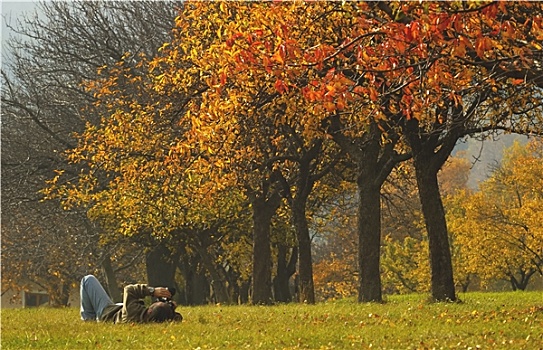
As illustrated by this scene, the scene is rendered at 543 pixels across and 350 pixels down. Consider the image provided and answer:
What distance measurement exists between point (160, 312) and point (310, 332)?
Result: 3569 millimetres

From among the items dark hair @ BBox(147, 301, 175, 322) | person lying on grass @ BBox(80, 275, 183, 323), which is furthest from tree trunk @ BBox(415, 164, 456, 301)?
dark hair @ BBox(147, 301, 175, 322)

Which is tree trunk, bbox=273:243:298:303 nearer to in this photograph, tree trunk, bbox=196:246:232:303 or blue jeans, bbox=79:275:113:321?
tree trunk, bbox=196:246:232:303

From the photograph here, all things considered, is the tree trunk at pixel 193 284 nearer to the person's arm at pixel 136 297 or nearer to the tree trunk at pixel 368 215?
the tree trunk at pixel 368 215

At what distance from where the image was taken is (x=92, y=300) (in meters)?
17.7

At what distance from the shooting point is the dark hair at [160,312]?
16281 millimetres

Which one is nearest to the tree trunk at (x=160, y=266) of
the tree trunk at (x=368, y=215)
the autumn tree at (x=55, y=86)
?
the autumn tree at (x=55, y=86)

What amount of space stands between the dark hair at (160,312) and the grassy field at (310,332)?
0.38 metres

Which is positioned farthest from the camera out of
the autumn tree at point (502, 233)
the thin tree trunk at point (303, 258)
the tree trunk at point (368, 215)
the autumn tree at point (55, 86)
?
the autumn tree at point (502, 233)

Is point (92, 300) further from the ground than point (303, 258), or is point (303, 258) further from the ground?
point (303, 258)

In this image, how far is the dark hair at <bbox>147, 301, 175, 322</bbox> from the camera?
53.4ft

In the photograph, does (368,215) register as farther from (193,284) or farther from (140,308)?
(193,284)

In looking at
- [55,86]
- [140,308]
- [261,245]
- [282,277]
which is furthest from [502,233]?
[140,308]

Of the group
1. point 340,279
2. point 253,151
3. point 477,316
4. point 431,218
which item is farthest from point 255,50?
point 340,279

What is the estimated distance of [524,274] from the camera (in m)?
59.2
